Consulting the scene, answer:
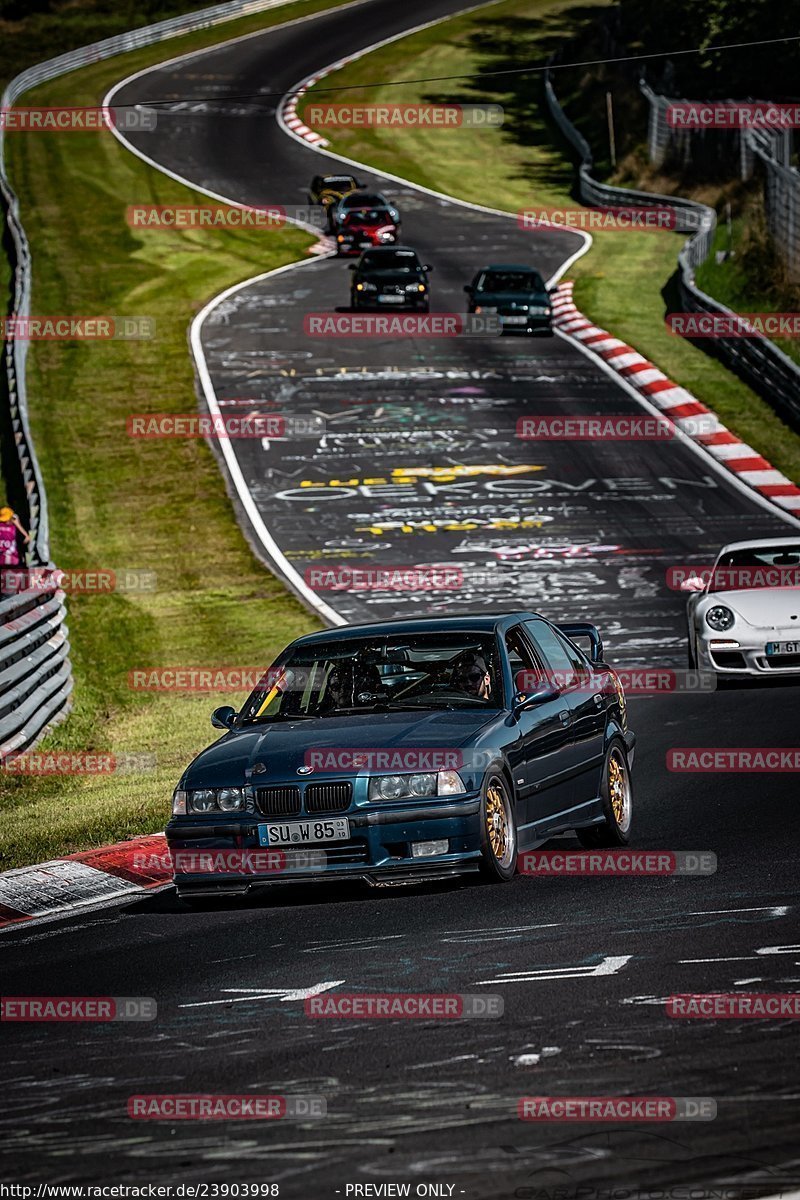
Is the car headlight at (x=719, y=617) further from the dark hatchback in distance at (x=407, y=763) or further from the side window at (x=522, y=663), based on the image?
the side window at (x=522, y=663)

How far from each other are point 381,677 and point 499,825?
124cm

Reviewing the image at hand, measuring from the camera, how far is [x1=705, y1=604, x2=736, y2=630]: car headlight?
17.0 metres

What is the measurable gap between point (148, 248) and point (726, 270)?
16.6 metres

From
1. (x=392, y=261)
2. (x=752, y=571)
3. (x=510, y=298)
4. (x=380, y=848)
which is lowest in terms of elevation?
(x=510, y=298)

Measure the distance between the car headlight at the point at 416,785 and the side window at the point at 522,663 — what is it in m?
1.28

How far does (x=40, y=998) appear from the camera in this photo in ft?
24.9

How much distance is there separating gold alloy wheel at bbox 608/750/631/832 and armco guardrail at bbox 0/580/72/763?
552cm

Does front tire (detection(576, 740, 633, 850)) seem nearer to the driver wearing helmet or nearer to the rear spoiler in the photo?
the rear spoiler

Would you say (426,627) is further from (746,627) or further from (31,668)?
(746,627)

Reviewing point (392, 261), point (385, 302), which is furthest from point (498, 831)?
point (392, 261)

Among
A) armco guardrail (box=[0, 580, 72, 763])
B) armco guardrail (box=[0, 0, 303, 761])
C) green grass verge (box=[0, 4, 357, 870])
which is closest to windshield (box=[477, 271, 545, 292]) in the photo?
green grass verge (box=[0, 4, 357, 870])

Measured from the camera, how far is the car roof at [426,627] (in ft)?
34.2

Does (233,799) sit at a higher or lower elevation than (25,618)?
higher

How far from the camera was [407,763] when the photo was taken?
9.19m
